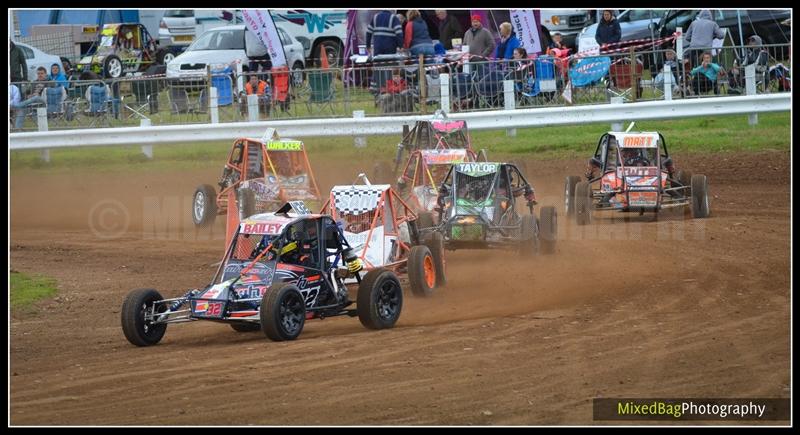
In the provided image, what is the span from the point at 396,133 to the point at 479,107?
1716 millimetres

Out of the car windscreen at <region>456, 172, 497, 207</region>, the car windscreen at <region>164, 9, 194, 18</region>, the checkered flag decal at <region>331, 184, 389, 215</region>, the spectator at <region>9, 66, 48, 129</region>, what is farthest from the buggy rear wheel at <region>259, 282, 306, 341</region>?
the car windscreen at <region>164, 9, 194, 18</region>

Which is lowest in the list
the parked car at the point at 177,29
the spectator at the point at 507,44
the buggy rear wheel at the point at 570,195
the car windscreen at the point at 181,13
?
the buggy rear wheel at the point at 570,195

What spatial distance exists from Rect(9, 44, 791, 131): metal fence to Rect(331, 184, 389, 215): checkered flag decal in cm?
939

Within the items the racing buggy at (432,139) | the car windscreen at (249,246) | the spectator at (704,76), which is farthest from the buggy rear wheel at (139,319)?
the spectator at (704,76)

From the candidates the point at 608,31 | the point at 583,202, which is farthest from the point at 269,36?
the point at 583,202

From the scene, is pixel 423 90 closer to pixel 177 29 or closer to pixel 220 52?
pixel 220 52

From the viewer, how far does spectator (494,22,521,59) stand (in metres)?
23.2

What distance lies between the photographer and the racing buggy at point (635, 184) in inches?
684

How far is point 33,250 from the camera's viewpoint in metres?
17.4

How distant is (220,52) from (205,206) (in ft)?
34.6

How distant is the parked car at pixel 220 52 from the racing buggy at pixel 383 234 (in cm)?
1394

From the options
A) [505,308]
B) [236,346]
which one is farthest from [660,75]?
[236,346]

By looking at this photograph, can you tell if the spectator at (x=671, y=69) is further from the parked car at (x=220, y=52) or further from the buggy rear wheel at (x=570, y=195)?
the parked car at (x=220, y=52)

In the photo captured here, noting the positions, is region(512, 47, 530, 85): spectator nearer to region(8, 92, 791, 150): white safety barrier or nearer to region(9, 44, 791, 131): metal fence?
region(9, 44, 791, 131): metal fence
